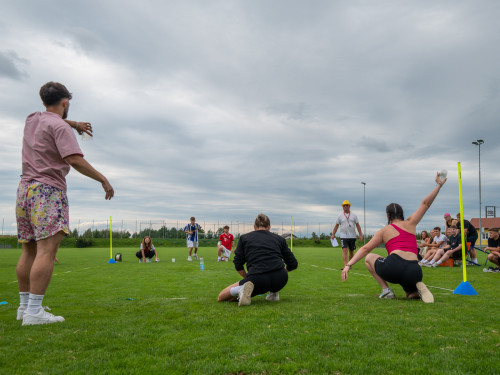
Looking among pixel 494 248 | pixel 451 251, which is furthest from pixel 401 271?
pixel 451 251

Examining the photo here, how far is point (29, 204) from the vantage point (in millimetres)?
3904

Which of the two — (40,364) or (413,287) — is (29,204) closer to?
(40,364)

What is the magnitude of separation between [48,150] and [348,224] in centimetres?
1009

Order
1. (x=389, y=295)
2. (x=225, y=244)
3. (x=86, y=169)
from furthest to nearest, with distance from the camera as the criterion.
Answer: (x=225, y=244)
(x=389, y=295)
(x=86, y=169)

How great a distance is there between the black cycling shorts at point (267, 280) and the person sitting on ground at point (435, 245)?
10746 millimetres

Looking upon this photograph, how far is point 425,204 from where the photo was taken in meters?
5.37

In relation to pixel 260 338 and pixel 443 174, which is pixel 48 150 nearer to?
pixel 260 338

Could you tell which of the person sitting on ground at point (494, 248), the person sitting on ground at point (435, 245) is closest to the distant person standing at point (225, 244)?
the person sitting on ground at point (435, 245)

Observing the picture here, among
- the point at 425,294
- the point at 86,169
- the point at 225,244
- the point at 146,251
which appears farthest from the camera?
the point at 225,244

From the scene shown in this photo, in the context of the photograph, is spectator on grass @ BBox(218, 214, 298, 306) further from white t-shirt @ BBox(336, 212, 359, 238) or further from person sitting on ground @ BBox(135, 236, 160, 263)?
person sitting on ground @ BBox(135, 236, 160, 263)

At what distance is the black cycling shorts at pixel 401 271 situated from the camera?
17.4 feet

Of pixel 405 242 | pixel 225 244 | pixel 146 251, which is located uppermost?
pixel 405 242

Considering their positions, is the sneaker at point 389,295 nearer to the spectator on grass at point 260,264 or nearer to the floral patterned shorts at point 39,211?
the spectator on grass at point 260,264

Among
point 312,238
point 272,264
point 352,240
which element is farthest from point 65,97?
point 312,238
